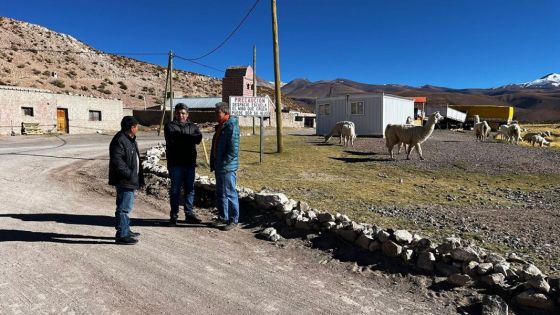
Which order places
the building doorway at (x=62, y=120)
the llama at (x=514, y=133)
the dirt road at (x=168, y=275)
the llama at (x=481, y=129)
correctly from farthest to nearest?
the building doorway at (x=62, y=120)
the llama at (x=481, y=129)
the llama at (x=514, y=133)
the dirt road at (x=168, y=275)

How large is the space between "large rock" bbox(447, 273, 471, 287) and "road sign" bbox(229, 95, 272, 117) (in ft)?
33.4

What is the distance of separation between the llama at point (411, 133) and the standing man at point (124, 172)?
42.8 feet

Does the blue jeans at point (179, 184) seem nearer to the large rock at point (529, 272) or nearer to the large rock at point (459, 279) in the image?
the large rock at point (459, 279)

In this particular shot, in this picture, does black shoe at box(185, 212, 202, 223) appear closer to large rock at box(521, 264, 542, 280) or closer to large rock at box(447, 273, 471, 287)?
large rock at box(447, 273, 471, 287)

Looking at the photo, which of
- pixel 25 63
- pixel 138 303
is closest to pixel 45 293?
pixel 138 303

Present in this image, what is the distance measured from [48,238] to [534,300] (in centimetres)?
609

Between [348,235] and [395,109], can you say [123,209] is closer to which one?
[348,235]

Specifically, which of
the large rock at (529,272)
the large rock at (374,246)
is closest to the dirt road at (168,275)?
the large rock at (374,246)

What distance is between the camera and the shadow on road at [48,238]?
235 inches

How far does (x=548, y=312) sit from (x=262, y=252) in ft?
11.2

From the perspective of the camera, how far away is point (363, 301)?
4.49 metres

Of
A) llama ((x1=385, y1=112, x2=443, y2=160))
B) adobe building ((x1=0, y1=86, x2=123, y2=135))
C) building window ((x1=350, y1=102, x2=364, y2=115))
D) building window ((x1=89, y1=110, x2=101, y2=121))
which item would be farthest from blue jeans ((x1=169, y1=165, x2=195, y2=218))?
building window ((x1=89, y1=110, x2=101, y2=121))

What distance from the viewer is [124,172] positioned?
18.8ft

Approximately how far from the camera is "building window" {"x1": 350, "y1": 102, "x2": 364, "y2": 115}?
103 ft
